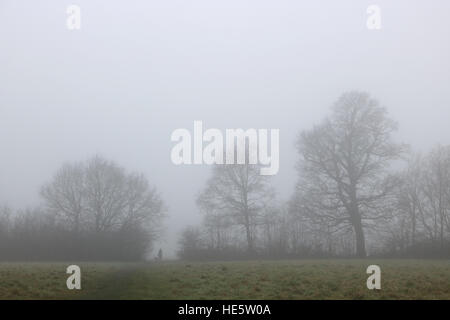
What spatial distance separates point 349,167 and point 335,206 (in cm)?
298

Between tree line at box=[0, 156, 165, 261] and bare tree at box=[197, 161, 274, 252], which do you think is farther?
bare tree at box=[197, 161, 274, 252]

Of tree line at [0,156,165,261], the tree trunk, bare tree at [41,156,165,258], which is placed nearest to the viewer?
tree line at [0,156,165,261]

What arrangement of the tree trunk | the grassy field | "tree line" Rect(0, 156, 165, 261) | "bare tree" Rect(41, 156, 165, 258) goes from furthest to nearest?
1. the tree trunk
2. "bare tree" Rect(41, 156, 165, 258)
3. "tree line" Rect(0, 156, 165, 261)
4. the grassy field

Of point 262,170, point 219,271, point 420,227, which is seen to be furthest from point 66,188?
point 420,227

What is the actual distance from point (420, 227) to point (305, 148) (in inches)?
409

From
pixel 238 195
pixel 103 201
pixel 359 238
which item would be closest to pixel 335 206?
pixel 359 238

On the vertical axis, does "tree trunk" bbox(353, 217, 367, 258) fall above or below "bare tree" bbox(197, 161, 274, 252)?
below

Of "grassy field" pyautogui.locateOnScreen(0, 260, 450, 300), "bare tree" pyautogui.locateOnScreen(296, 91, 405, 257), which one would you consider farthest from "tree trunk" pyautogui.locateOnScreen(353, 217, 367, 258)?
"grassy field" pyautogui.locateOnScreen(0, 260, 450, 300)

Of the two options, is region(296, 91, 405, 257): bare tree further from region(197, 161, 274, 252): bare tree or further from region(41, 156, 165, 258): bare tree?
region(41, 156, 165, 258): bare tree

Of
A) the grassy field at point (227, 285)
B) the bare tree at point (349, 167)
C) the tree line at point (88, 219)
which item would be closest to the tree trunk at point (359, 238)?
the bare tree at point (349, 167)

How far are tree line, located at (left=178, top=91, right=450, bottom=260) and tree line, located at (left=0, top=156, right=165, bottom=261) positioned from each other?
3.40 meters

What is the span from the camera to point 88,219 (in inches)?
932

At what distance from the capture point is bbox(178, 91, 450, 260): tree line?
26.1 meters

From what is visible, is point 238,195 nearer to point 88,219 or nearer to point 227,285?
point 88,219
